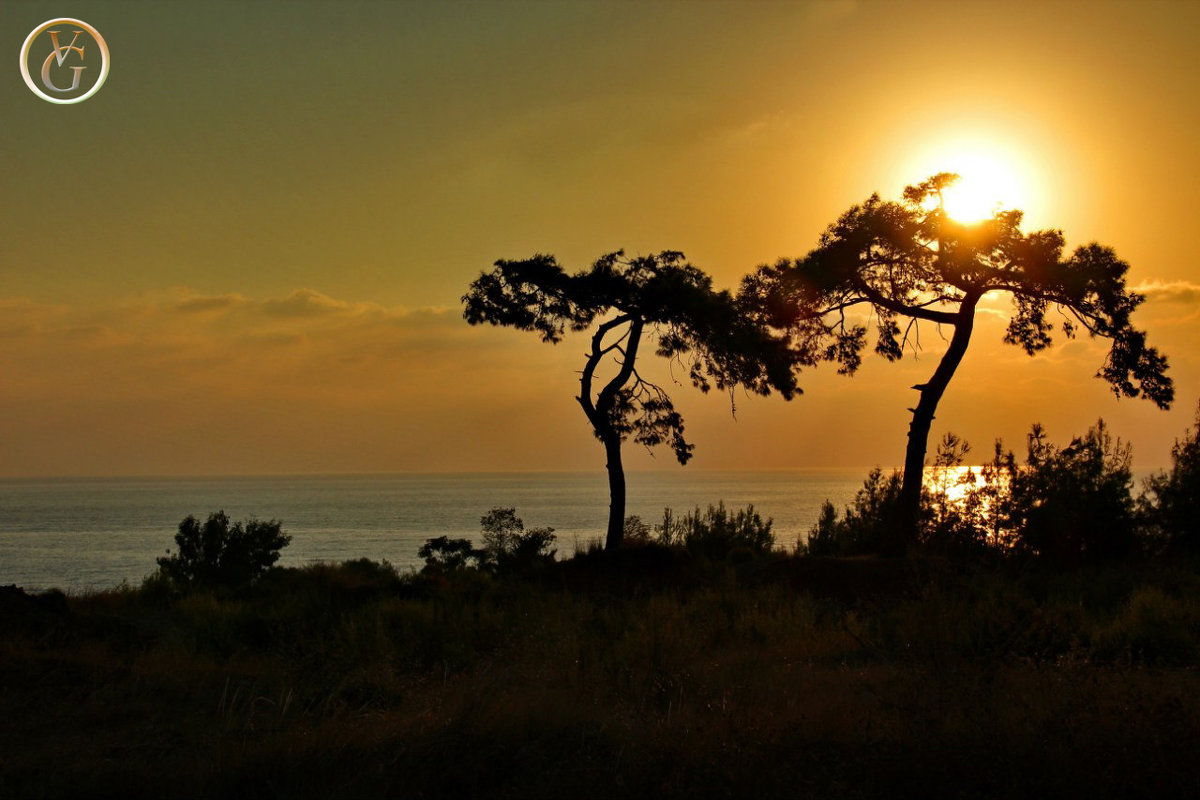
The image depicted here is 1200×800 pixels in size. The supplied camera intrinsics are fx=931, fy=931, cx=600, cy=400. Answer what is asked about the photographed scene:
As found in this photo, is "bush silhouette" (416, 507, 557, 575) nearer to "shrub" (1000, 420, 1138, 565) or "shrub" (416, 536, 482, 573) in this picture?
"shrub" (416, 536, 482, 573)

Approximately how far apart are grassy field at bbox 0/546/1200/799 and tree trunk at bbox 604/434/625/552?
30.6 ft

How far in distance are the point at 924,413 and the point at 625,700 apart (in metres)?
17.4

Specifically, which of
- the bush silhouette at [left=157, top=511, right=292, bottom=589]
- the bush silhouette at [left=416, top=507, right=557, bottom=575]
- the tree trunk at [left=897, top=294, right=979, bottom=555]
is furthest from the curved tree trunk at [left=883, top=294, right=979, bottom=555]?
the bush silhouette at [left=157, top=511, right=292, bottom=589]

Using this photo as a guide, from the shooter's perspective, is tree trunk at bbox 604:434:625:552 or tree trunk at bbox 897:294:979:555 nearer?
tree trunk at bbox 897:294:979:555

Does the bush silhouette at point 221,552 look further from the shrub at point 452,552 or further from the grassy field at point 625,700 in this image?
the grassy field at point 625,700

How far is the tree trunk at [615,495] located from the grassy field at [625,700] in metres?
9.32

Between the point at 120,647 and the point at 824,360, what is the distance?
19.4 m

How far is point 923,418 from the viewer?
23312mm

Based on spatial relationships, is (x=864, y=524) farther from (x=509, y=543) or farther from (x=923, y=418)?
(x=509, y=543)

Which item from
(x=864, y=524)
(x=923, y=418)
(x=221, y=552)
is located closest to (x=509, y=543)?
(x=221, y=552)


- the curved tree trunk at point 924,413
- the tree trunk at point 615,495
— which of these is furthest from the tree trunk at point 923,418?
the tree trunk at point 615,495

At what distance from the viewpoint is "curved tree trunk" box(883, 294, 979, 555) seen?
867 inches

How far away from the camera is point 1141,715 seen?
698 cm

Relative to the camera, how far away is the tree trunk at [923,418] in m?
21.9
